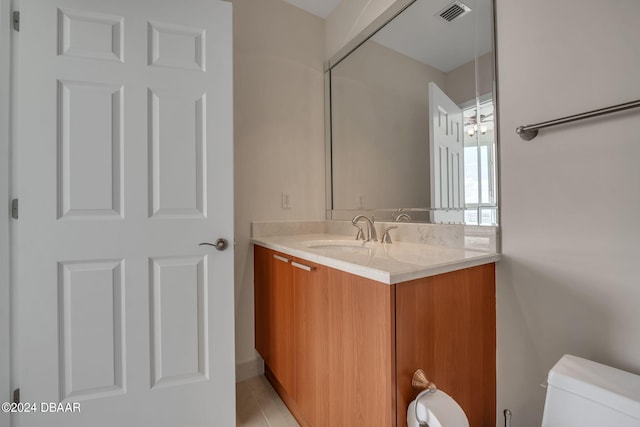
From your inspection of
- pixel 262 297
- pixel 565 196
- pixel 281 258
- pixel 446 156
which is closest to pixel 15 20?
pixel 281 258

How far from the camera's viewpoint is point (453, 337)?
103cm

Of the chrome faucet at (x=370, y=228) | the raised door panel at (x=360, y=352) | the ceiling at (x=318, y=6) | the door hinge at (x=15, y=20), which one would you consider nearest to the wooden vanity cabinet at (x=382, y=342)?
the raised door panel at (x=360, y=352)

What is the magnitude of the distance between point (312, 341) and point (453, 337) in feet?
1.83

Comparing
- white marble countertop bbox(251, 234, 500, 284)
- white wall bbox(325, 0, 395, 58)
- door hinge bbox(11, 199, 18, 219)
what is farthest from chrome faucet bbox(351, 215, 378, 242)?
door hinge bbox(11, 199, 18, 219)

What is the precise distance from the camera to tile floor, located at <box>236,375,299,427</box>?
4.99 feet

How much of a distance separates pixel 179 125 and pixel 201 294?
80 cm

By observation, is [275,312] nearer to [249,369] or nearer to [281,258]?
[281,258]

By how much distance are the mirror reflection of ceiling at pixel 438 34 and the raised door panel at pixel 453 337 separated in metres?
0.93

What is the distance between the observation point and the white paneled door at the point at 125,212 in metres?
1.22

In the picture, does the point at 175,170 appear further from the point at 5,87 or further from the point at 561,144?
the point at 561,144

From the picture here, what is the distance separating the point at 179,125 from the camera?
139cm

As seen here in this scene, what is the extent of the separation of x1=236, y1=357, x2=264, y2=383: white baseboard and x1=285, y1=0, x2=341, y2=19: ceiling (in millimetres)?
2467

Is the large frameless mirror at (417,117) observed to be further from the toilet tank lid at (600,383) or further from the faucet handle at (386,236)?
the toilet tank lid at (600,383)

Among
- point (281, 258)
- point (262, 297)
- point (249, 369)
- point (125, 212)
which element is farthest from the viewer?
point (249, 369)
